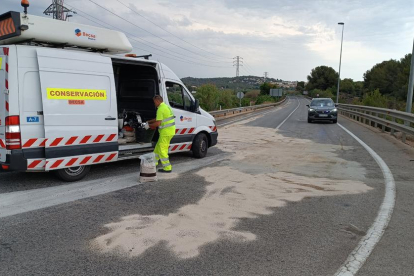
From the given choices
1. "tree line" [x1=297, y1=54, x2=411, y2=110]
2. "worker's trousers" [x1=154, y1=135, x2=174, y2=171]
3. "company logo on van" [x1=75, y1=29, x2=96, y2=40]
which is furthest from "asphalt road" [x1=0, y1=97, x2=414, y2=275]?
"tree line" [x1=297, y1=54, x2=411, y2=110]

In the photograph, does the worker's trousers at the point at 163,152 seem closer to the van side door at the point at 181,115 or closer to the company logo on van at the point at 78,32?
the van side door at the point at 181,115

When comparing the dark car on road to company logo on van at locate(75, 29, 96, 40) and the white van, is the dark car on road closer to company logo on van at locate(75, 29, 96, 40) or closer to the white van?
the white van

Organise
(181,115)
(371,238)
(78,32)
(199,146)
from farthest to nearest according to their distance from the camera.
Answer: (199,146), (181,115), (78,32), (371,238)

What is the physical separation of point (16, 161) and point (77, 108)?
1.35m

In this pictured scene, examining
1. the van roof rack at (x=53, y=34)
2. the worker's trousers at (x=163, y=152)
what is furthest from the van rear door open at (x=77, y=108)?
the worker's trousers at (x=163, y=152)

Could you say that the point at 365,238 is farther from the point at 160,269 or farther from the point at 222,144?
the point at 222,144

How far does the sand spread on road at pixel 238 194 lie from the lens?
3906mm

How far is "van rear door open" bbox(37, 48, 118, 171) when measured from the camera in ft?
19.0

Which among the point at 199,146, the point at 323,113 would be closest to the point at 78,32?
the point at 199,146

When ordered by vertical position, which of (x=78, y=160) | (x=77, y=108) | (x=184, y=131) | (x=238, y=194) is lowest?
(x=238, y=194)

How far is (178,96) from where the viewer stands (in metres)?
8.58

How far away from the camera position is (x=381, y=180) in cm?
692

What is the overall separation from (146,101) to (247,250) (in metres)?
5.87

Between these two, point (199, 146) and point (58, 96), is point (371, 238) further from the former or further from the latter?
point (199, 146)
